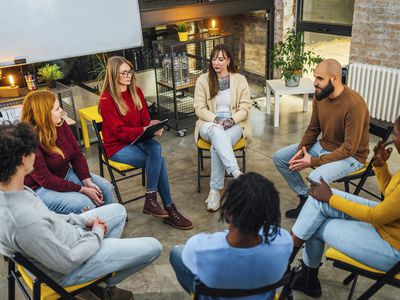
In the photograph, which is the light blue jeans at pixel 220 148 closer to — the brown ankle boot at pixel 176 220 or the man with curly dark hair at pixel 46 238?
the brown ankle boot at pixel 176 220

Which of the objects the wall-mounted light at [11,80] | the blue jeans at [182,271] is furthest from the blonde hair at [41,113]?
the wall-mounted light at [11,80]

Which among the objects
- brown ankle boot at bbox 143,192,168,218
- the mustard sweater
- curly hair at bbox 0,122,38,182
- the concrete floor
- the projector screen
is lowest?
the concrete floor

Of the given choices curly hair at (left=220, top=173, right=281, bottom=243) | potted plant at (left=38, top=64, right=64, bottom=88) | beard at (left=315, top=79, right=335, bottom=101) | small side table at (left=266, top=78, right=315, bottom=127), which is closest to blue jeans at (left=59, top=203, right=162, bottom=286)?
curly hair at (left=220, top=173, right=281, bottom=243)

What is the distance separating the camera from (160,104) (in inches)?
195

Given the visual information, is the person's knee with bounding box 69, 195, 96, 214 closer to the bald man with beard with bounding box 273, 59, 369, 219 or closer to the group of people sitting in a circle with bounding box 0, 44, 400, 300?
the group of people sitting in a circle with bounding box 0, 44, 400, 300

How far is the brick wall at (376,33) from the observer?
428 centimetres

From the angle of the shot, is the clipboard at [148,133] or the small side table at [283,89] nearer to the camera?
the clipboard at [148,133]

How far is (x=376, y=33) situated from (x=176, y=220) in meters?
3.09

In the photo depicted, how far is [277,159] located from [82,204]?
4.68 feet

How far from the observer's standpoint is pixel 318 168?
274cm

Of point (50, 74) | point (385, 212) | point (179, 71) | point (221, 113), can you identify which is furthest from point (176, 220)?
point (50, 74)

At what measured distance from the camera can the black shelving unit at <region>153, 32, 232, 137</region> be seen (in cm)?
442

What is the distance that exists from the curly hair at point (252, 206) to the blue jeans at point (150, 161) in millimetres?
1590

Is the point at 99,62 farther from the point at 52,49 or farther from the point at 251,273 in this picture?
the point at 251,273
